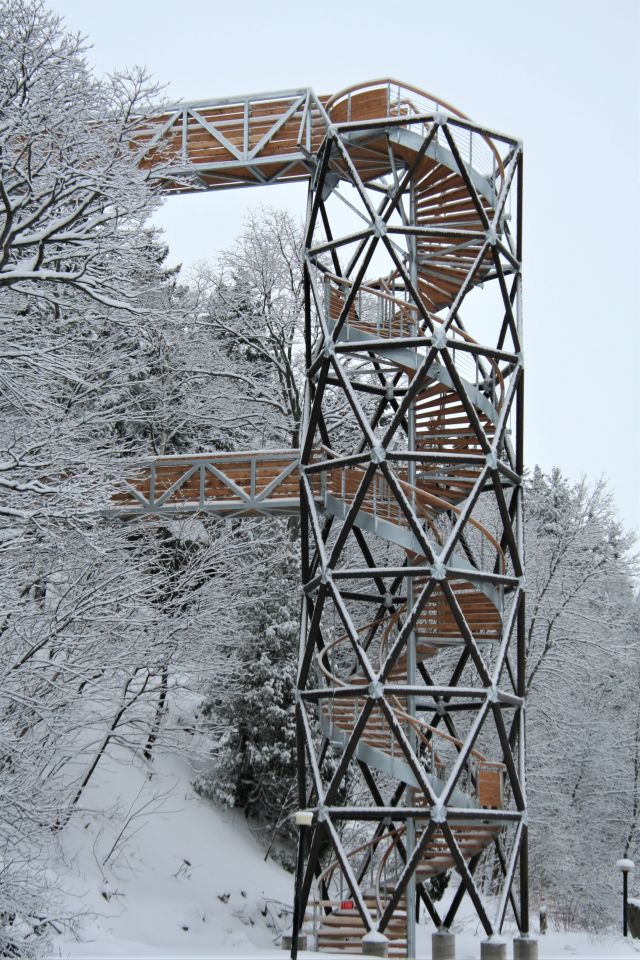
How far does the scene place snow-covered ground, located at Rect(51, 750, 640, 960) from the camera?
1908 centimetres

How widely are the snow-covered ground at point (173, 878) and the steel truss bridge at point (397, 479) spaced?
208 cm

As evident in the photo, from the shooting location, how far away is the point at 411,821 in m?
17.4

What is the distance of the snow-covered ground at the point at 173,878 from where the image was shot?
62.6 ft

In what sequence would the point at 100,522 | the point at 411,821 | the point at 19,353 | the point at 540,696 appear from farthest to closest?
the point at 540,696 → the point at 100,522 → the point at 411,821 → the point at 19,353

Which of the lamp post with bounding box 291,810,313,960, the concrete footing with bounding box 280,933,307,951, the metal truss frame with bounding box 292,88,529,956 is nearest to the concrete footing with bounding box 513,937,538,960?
the metal truss frame with bounding box 292,88,529,956

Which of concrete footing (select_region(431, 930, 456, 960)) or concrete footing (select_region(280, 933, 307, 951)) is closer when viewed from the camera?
concrete footing (select_region(280, 933, 307, 951))

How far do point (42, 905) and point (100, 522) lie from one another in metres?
9.37

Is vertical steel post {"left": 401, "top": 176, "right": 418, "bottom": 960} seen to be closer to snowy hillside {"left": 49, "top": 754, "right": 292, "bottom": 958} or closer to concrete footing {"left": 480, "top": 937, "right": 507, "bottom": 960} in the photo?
concrete footing {"left": 480, "top": 937, "right": 507, "bottom": 960}

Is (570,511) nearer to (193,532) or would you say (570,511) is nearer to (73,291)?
(193,532)

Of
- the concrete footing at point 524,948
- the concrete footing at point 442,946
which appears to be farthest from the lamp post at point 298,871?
the concrete footing at point 524,948

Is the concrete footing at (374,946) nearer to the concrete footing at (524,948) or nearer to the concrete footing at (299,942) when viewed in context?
the concrete footing at (299,942)

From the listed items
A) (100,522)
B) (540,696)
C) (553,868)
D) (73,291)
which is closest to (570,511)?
(540,696)

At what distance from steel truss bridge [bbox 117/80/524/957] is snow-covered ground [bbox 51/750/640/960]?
2.08m

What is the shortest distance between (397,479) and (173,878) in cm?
828
